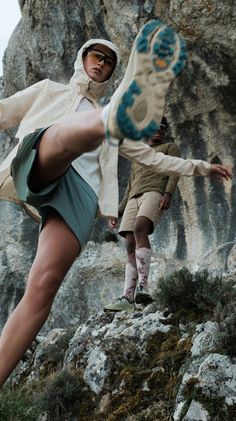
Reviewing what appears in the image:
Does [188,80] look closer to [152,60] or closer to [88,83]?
[88,83]

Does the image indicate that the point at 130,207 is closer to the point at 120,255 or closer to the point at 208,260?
the point at 208,260

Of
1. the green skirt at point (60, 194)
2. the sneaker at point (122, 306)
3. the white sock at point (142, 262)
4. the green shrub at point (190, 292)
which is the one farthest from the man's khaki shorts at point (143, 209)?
the green skirt at point (60, 194)

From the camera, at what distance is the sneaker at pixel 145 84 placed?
222cm

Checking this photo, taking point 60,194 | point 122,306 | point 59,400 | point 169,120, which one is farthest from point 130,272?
point 169,120

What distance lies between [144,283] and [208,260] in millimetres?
3133

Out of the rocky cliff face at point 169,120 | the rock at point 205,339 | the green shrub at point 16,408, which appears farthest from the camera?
the rocky cliff face at point 169,120

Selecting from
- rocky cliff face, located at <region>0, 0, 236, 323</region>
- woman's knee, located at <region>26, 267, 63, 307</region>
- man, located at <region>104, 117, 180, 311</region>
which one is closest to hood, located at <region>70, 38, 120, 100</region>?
woman's knee, located at <region>26, 267, 63, 307</region>

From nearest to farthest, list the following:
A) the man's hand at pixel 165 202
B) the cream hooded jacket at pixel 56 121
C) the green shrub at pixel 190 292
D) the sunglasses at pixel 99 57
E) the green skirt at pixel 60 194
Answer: the green skirt at pixel 60 194, the cream hooded jacket at pixel 56 121, the sunglasses at pixel 99 57, the green shrub at pixel 190 292, the man's hand at pixel 165 202

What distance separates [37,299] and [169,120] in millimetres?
7345

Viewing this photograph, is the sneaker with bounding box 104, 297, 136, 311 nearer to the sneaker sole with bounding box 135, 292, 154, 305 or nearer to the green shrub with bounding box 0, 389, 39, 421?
the sneaker sole with bounding box 135, 292, 154, 305

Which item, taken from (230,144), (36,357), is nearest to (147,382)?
(36,357)

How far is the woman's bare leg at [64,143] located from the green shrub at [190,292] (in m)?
2.29

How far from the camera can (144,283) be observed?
20.1ft

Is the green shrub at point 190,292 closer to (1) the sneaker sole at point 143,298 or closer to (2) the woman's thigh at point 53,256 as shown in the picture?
(1) the sneaker sole at point 143,298
